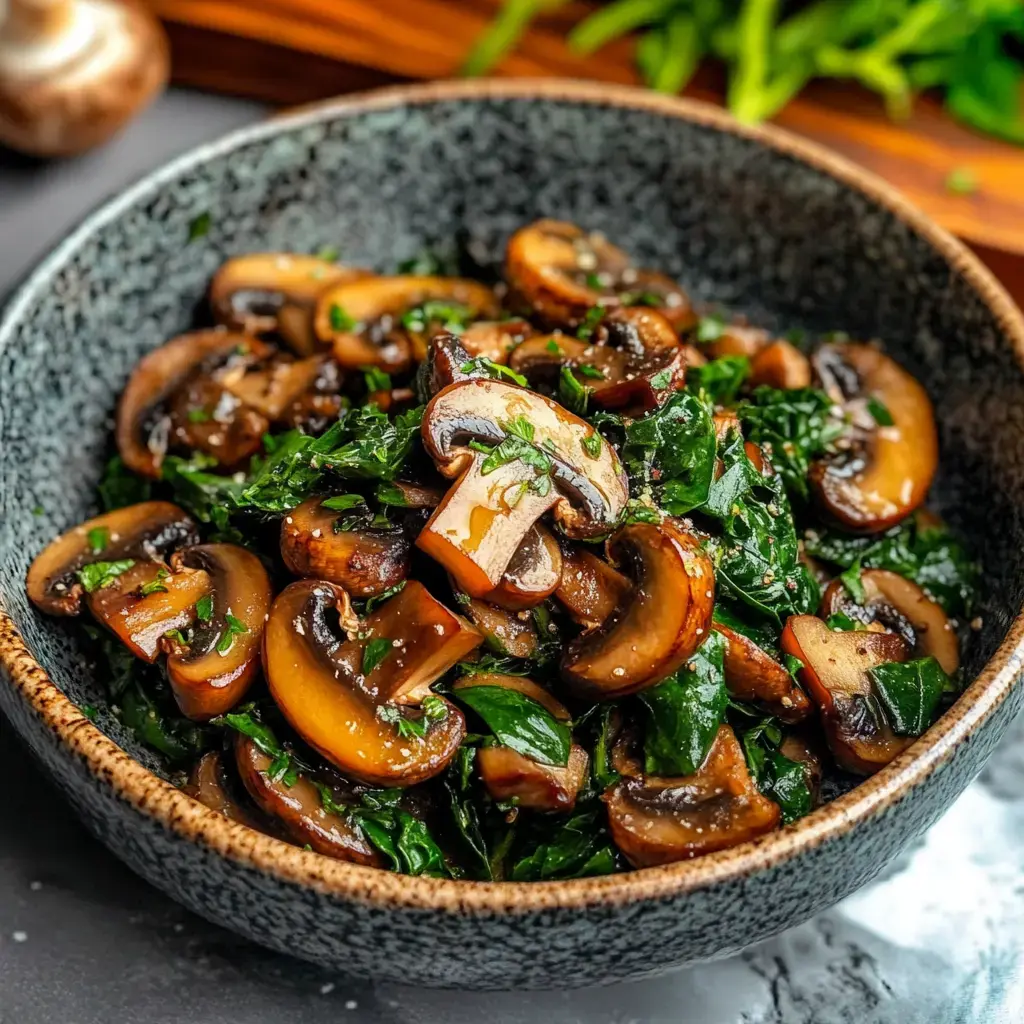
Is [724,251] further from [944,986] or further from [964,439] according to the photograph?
[944,986]

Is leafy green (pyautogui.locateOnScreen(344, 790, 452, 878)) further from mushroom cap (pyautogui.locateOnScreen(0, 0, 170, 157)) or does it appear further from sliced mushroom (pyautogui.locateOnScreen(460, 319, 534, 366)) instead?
mushroom cap (pyautogui.locateOnScreen(0, 0, 170, 157))

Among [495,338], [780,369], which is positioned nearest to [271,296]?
[495,338]

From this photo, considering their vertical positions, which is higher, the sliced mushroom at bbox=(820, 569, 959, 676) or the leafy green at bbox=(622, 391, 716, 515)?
the leafy green at bbox=(622, 391, 716, 515)

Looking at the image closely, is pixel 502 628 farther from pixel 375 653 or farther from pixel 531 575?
pixel 375 653

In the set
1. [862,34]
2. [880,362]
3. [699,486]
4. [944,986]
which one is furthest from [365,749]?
[862,34]

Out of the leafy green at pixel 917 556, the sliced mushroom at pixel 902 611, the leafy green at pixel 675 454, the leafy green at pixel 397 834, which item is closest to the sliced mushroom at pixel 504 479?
the leafy green at pixel 675 454

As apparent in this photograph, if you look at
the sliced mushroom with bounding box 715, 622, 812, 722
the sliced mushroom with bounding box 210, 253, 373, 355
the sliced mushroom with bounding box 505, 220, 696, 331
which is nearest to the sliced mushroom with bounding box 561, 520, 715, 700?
the sliced mushroom with bounding box 715, 622, 812, 722
